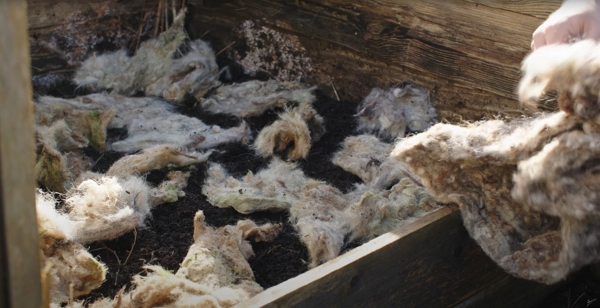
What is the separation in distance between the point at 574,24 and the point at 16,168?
1.19 m

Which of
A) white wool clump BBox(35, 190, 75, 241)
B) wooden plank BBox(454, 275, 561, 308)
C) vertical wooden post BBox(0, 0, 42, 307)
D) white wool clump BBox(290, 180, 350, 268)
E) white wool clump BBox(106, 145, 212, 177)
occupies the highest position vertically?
vertical wooden post BBox(0, 0, 42, 307)

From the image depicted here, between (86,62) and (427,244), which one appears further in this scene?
(86,62)

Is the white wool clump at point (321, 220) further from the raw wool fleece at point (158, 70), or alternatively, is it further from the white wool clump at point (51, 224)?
the raw wool fleece at point (158, 70)

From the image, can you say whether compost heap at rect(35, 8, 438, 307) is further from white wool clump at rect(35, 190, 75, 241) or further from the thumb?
the thumb

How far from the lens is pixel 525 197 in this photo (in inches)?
46.8

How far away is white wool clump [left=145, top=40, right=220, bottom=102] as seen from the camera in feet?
9.11

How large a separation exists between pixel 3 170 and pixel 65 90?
242 centimetres

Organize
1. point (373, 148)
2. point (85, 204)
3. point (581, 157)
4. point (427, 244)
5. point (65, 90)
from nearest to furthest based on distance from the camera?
point (581, 157) → point (427, 244) → point (85, 204) → point (373, 148) → point (65, 90)

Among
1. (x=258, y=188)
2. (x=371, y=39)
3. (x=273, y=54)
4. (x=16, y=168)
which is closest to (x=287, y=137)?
(x=258, y=188)

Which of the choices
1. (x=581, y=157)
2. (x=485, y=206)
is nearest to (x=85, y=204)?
(x=485, y=206)

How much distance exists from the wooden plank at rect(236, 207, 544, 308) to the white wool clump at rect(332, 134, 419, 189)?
1.12 ft

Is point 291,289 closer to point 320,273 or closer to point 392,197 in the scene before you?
point 320,273

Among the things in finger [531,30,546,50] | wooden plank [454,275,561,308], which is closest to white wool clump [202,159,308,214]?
wooden plank [454,275,561,308]

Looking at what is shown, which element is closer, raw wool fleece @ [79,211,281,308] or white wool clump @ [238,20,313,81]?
raw wool fleece @ [79,211,281,308]
